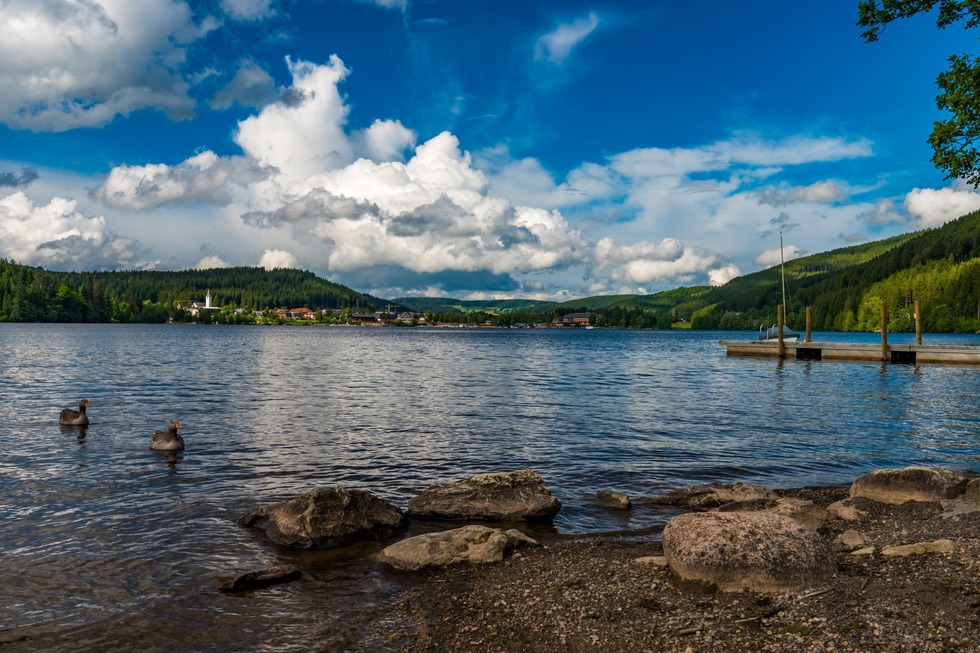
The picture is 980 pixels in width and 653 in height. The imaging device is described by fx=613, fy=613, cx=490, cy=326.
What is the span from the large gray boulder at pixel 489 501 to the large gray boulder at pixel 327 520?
99cm

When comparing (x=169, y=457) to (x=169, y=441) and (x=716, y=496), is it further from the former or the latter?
(x=716, y=496)

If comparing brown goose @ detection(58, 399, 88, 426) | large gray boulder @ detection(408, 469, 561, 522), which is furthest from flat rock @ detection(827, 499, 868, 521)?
brown goose @ detection(58, 399, 88, 426)

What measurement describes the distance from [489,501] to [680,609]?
294 inches

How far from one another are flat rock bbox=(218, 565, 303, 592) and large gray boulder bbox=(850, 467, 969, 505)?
1478cm

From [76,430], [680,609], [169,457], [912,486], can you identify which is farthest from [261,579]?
[76,430]

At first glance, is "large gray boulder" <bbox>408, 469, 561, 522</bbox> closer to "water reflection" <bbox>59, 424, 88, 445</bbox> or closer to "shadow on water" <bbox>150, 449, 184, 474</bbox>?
"shadow on water" <bbox>150, 449, 184, 474</bbox>

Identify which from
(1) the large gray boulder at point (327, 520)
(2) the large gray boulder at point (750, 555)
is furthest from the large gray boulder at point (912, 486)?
(1) the large gray boulder at point (327, 520)

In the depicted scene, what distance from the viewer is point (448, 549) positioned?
12.7 metres

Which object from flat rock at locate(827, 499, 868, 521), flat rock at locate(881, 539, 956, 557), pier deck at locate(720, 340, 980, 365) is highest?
pier deck at locate(720, 340, 980, 365)

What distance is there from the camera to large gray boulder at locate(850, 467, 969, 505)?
1602cm

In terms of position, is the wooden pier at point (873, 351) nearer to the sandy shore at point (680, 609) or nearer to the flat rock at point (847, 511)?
the flat rock at point (847, 511)

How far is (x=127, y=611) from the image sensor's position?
10.4 metres

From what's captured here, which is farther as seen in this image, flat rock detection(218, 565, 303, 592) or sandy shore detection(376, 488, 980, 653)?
flat rock detection(218, 565, 303, 592)

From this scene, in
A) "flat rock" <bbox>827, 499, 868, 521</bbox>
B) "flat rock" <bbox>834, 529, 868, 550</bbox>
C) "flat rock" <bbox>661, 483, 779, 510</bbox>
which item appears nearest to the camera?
"flat rock" <bbox>834, 529, 868, 550</bbox>
